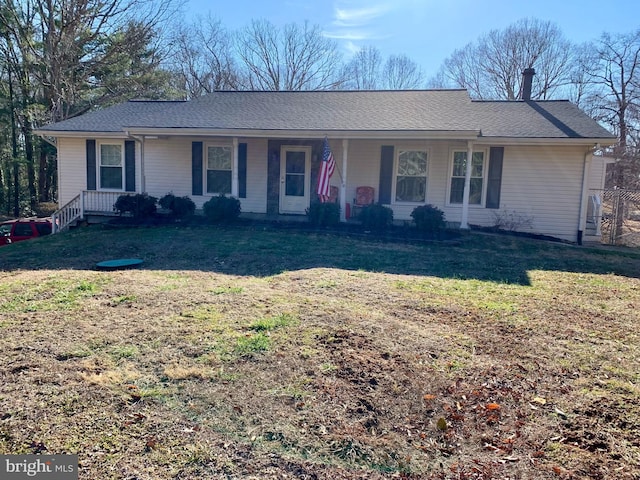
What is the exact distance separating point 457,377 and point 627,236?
14.5 metres

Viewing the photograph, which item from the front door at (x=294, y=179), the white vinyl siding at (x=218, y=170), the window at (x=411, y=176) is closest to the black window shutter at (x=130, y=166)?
the white vinyl siding at (x=218, y=170)

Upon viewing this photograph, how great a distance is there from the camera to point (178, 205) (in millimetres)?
12445

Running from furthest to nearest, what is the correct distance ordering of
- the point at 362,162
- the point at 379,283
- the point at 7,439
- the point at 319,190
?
1. the point at 362,162
2. the point at 319,190
3. the point at 379,283
4. the point at 7,439

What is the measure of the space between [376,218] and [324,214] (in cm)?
134

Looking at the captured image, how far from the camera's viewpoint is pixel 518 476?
103 inches

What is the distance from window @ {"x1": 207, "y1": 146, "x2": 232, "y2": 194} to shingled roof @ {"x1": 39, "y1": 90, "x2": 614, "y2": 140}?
106 cm

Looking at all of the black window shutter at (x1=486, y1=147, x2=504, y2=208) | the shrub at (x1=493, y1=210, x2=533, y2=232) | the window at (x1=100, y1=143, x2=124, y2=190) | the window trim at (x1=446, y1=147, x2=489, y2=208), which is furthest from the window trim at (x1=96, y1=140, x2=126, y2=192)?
the shrub at (x1=493, y1=210, x2=533, y2=232)

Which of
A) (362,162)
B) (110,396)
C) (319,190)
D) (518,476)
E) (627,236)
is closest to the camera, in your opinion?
(518,476)

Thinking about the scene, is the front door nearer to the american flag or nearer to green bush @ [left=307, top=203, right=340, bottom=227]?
green bush @ [left=307, top=203, right=340, bottom=227]

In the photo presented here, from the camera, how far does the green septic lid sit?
782 cm

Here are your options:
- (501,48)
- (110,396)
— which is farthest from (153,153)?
(501,48)

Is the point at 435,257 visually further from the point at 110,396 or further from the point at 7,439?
the point at 7,439

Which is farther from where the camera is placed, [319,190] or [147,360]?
[319,190]

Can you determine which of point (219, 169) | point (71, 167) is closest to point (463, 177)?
point (219, 169)
